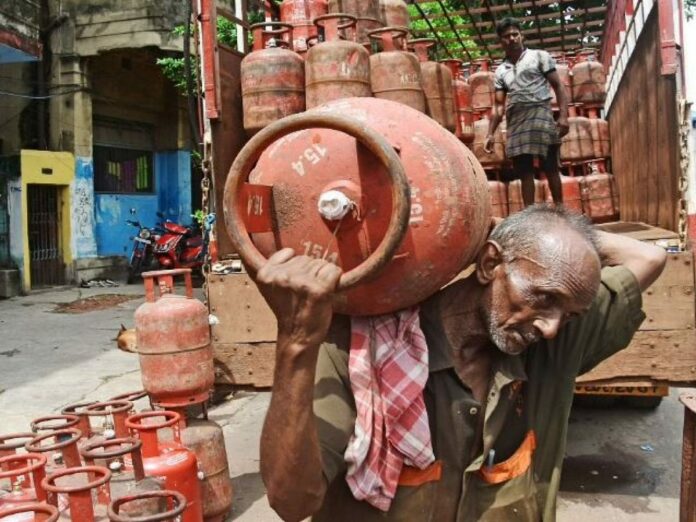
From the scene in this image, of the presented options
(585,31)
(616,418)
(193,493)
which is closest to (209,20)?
(193,493)

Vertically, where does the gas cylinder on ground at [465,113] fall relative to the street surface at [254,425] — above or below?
above

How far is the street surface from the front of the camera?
3824 millimetres

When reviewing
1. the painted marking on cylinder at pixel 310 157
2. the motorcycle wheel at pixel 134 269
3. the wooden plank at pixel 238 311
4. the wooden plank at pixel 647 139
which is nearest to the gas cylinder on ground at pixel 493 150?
the wooden plank at pixel 647 139

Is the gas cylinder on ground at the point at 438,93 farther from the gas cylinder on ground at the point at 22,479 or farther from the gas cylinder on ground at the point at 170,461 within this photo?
the gas cylinder on ground at the point at 22,479

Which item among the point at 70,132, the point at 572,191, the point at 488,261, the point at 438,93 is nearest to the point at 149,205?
the point at 70,132

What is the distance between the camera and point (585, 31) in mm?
7734

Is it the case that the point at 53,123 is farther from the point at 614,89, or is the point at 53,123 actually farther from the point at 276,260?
the point at 276,260

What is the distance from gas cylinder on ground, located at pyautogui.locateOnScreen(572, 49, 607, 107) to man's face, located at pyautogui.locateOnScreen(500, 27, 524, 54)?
6.96ft

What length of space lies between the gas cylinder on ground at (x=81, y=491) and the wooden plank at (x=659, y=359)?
77.4 inches

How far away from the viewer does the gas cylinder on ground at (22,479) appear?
201 cm

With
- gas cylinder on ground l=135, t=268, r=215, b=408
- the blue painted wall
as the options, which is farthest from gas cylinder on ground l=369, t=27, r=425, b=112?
the blue painted wall

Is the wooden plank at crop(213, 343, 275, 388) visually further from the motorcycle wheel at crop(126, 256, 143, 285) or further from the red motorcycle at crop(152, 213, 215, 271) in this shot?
the motorcycle wheel at crop(126, 256, 143, 285)

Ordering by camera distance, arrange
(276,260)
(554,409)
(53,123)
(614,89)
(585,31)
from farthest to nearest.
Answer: (53,123) < (585,31) < (614,89) < (554,409) < (276,260)

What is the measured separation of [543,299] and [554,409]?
37cm
